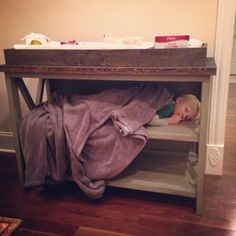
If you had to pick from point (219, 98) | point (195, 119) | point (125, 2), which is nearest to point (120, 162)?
point (195, 119)

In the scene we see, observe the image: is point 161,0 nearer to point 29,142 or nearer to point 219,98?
point 219,98

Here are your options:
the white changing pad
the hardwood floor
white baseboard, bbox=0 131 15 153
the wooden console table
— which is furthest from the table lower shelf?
white baseboard, bbox=0 131 15 153

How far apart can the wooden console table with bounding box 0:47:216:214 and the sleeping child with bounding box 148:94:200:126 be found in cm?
4

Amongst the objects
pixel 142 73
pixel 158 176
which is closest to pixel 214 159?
pixel 158 176

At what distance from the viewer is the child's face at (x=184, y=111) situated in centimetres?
147

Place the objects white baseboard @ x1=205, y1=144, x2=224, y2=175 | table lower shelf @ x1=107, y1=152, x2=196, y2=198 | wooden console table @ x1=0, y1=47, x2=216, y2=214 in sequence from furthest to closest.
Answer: white baseboard @ x1=205, y1=144, x2=224, y2=175, table lower shelf @ x1=107, y1=152, x2=196, y2=198, wooden console table @ x1=0, y1=47, x2=216, y2=214

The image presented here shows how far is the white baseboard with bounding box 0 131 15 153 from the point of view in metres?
2.10

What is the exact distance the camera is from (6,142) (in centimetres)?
212

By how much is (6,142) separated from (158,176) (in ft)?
3.95

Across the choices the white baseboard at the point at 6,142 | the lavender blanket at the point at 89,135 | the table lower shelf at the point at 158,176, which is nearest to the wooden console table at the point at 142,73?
the table lower shelf at the point at 158,176

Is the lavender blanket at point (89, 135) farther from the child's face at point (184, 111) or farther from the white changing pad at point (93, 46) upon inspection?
the white changing pad at point (93, 46)

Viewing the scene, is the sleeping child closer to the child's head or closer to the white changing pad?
the child's head

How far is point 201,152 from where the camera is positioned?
1305mm

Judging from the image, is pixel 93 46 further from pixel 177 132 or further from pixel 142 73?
pixel 177 132
